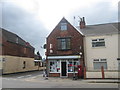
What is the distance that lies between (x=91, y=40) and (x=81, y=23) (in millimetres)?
4638

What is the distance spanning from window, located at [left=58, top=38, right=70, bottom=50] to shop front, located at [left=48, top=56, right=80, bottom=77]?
178cm

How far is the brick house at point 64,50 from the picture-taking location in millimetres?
25734

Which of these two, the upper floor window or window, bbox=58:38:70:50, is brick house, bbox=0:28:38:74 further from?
the upper floor window

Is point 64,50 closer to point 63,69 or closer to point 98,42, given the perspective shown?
point 63,69

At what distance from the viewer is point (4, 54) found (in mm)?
32875

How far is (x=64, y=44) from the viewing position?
88.3 ft

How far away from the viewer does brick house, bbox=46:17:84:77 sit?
25.7m

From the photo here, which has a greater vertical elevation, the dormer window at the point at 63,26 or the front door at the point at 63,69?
the dormer window at the point at 63,26

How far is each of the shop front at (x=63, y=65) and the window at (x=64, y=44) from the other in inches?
70.1

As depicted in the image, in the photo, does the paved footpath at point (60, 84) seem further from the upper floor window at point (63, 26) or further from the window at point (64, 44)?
the upper floor window at point (63, 26)

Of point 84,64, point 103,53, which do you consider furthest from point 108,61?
point 84,64

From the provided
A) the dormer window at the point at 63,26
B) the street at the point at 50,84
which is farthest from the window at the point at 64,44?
the street at the point at 50,84

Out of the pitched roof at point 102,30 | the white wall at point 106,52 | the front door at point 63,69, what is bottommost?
the front door at point 63,69

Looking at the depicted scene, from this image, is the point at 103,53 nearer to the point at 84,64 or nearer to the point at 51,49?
the point at 84,64
